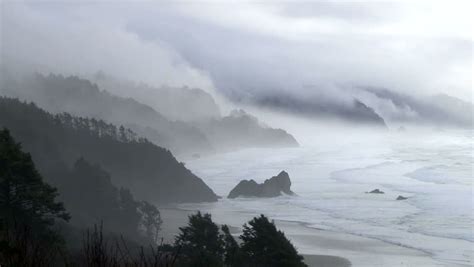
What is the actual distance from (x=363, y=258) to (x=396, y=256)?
2178mm

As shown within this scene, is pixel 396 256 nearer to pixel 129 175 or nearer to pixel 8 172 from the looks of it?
pixel 8 172

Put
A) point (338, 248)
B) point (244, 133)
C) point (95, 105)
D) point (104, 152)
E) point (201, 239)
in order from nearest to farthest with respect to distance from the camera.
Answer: point (201, 239), point (338, 248), point (104, 152), point (95, 105), point (244, 133)

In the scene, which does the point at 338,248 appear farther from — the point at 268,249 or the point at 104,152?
the point at 104,152

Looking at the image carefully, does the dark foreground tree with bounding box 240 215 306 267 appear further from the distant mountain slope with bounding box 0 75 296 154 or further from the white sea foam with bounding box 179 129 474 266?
the distant mountain slope with bounding box 0 75 296 154

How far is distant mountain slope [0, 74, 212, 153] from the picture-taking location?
12188cm

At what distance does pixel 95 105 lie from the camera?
424ft

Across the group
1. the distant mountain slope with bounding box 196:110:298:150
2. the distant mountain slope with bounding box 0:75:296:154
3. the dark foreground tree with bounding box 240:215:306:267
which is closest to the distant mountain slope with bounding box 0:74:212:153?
the distant mountain slope with bounding box 0:75:296:154

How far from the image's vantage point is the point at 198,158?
132 meters

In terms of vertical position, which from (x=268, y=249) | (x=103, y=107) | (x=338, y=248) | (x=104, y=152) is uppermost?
(x=103, y=107)

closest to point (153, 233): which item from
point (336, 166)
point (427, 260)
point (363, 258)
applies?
point (363, 258)

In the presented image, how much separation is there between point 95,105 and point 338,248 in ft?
314

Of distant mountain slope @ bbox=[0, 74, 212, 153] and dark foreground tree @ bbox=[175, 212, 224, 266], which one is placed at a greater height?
distant mountain slope @ bbox=[0, 74, 212, 153]

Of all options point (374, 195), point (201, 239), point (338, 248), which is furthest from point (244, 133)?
point (201, 239)

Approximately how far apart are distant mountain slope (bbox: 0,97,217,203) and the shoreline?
12.6 m
